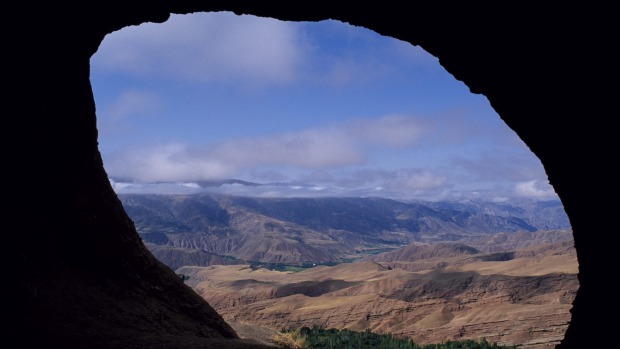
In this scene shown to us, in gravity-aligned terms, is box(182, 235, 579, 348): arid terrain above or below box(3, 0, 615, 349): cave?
below

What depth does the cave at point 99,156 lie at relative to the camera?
21.6 ft

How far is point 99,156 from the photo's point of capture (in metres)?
15.2

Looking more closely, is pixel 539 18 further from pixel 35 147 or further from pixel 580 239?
pixel 35 147

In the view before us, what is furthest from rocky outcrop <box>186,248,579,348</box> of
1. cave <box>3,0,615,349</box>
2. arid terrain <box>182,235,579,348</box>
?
cave <box>3,0,615,349</box>

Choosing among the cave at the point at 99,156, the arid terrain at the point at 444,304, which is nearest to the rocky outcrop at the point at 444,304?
the arid terrain at the point at 444,304

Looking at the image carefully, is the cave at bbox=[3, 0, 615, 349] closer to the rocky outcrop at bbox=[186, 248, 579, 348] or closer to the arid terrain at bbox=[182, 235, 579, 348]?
the arid terrain at bbox=[182, 235, 579, 348]

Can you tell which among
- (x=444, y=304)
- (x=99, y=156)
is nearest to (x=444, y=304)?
(x=444, y=304)

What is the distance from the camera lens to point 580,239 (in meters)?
7.44

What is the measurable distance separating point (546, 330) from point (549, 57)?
6663 cm

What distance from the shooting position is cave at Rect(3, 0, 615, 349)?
6.59 m

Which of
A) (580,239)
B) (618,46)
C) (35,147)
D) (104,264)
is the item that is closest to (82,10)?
(35,147)

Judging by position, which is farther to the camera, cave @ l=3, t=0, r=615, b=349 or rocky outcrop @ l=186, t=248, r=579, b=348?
rocky outcrop @ l=186, t=248, r=579, b=348

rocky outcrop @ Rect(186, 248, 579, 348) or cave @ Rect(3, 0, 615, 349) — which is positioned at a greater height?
cave @ Rect(3, 0, 615, 349)

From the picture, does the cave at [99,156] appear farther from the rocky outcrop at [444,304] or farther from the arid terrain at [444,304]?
the rocky outcrop at [444,304]
